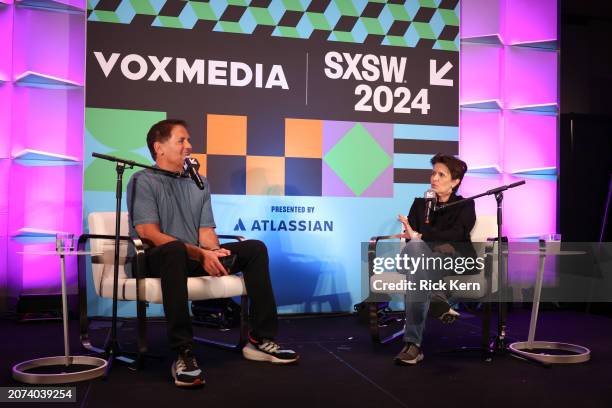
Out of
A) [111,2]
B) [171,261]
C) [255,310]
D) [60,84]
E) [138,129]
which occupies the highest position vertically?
[111,2]

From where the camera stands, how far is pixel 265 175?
4449mm

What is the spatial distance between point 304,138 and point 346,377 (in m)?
2.21

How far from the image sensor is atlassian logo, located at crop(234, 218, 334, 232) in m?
4.42

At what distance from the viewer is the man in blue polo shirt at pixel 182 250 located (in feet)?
8.71

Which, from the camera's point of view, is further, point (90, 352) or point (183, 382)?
point (90, 352)

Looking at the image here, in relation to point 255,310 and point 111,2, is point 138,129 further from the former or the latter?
point 255,310

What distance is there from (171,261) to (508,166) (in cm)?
314

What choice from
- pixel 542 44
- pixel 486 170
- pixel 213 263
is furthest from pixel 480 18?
pixel 213 263

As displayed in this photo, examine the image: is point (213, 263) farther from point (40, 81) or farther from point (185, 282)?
point (40, 81)

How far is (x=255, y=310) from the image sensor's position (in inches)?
118

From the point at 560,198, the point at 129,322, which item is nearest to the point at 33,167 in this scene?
the point at 129,322

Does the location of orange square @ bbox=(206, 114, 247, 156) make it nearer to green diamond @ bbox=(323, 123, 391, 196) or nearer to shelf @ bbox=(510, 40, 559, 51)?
green diamond @ bbox=(323, 123, 391, 196)

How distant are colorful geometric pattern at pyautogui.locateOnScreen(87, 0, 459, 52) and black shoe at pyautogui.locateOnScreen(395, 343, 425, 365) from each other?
256 cm

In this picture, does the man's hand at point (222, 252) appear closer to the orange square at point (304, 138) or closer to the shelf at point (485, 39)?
the orange square at point (304, 138)
